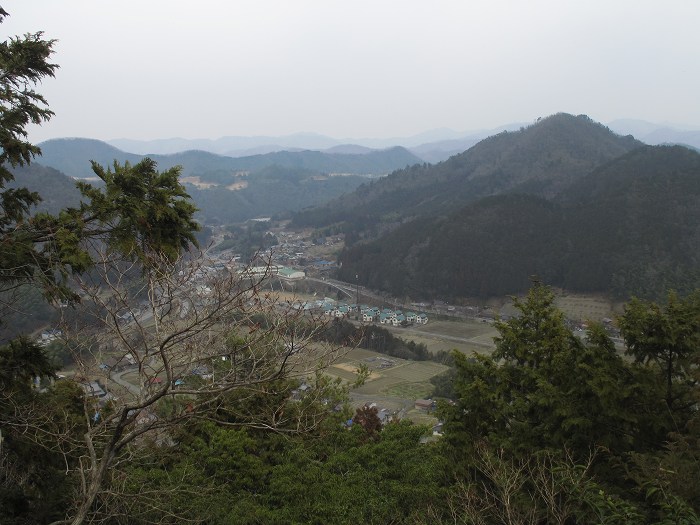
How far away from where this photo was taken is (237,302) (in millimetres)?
2904

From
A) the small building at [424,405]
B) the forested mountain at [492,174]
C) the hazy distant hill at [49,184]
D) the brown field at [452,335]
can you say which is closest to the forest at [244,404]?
the small building at [424,405]

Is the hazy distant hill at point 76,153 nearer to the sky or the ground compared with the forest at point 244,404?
nearer to the sky

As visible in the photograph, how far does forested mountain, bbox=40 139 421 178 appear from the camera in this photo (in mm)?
133625

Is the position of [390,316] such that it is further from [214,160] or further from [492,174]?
[214,160]

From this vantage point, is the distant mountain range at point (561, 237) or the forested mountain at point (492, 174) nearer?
the distant mountain range at point (561, 237)

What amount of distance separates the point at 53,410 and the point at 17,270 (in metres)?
1.05

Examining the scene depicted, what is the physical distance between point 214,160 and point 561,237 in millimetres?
136341

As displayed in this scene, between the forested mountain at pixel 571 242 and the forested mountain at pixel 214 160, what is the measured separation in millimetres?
91628

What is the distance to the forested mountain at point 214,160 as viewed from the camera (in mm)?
133625

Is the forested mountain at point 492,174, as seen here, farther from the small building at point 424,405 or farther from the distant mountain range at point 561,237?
the small building at point 424,405

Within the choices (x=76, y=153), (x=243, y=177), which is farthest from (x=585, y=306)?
(x=76, y=153)

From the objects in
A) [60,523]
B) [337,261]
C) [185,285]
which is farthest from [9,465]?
[337,261]

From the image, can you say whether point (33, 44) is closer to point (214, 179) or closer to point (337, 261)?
point (337, 261)

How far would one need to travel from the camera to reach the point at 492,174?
73562 millimetres
